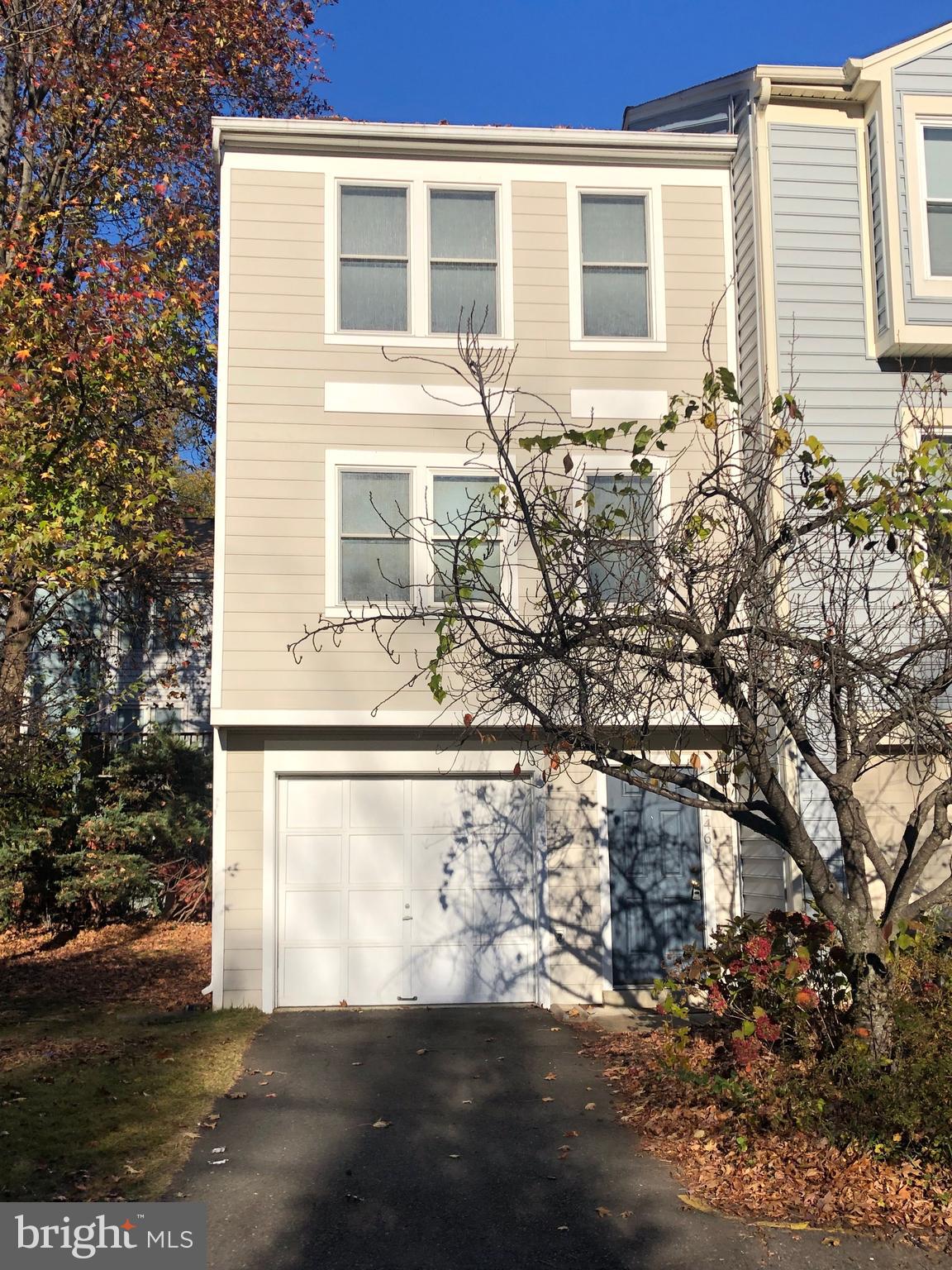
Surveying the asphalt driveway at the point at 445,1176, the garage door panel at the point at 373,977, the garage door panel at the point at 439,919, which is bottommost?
the asphalt driveway at the point at 445,1176

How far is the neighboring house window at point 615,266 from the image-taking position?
11461 millimetres

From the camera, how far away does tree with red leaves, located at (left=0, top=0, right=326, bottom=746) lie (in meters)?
13.3

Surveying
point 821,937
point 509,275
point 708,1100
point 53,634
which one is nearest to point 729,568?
point 821,937

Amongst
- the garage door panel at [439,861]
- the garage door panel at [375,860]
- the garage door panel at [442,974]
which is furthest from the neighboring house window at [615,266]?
the garage door panel at [442,974]

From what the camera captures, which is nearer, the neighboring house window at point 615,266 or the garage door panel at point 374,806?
the garage door panel at point 374,806

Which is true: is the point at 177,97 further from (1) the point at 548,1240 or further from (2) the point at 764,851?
(1) the point at 548,1240

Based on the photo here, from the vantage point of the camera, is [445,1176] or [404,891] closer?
[445,1176]

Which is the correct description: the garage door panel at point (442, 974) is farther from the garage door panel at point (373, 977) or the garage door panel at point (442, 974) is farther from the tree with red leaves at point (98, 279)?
the tree with red leaves at point (98, 279)

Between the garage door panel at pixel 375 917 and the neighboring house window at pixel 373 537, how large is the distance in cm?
288

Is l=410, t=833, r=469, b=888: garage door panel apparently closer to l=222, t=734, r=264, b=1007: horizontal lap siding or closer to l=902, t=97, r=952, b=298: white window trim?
l=222, t=734, r=264, b=1007: horizontal lap siding

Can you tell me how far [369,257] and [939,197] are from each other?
554 cm

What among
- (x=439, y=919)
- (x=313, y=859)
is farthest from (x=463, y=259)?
(x=439, y=919)

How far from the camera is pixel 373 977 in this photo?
10.9 metres

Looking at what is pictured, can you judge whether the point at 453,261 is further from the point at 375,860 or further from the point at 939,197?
the point at 375,860
